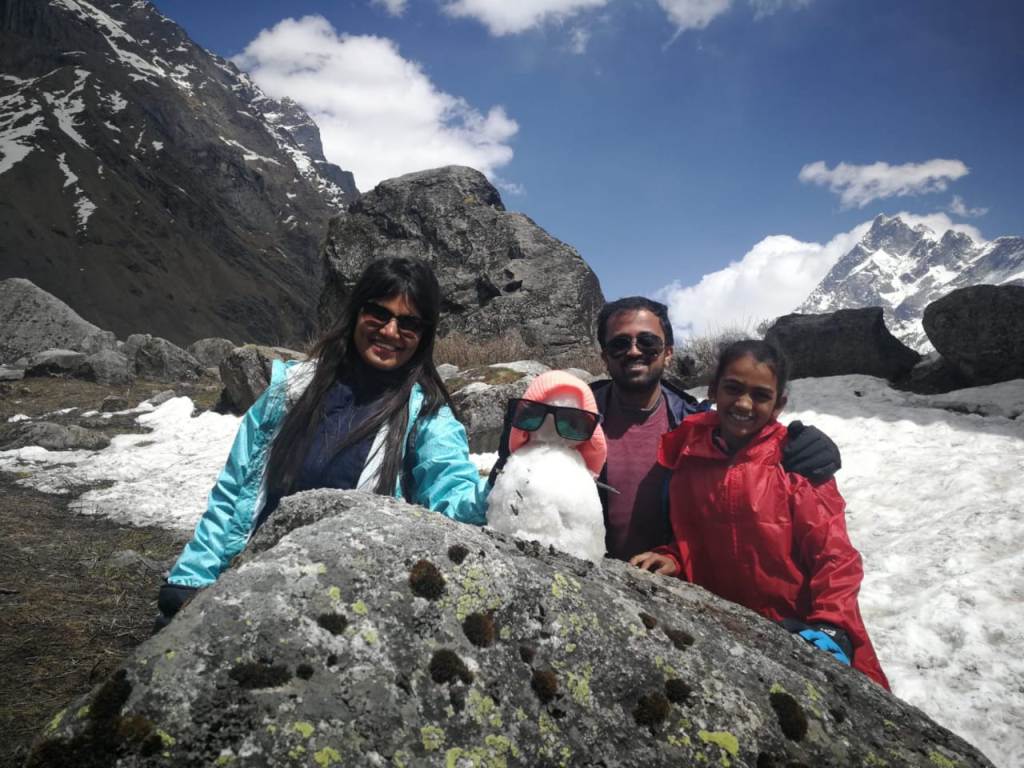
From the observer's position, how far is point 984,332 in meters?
7.00

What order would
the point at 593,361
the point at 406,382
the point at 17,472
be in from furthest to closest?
1. the point at 593,361
2. the point at 17,472
3. the point at 406,382

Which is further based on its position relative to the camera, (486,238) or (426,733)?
(486,238)

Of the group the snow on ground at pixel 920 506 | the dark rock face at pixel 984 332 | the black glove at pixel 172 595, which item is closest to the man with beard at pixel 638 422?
the black glove at pixel 172 595

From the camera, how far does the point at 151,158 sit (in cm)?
7438

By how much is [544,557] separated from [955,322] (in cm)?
822

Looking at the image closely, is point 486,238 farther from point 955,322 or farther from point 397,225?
point 955,322

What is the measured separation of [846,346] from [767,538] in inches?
306

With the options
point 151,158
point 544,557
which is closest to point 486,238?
point 544,557

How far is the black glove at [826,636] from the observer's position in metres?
1.93

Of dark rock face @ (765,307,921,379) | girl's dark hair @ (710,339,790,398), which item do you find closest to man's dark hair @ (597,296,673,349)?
girl's dark hair @ (710,339,790,398)

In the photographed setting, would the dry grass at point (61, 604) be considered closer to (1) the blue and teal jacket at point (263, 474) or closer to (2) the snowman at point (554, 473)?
(1) the blue and teal jacket at point (263, 474)

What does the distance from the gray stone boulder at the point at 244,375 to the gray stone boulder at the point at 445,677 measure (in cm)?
942

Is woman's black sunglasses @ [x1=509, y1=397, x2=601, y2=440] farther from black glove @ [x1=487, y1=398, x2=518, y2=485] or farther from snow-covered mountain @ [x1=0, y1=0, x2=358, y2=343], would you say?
snow-covered mountain @ [x1=0, y1=0, x2=358, y2=343]

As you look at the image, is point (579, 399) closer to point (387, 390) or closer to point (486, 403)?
point (387, 390)
